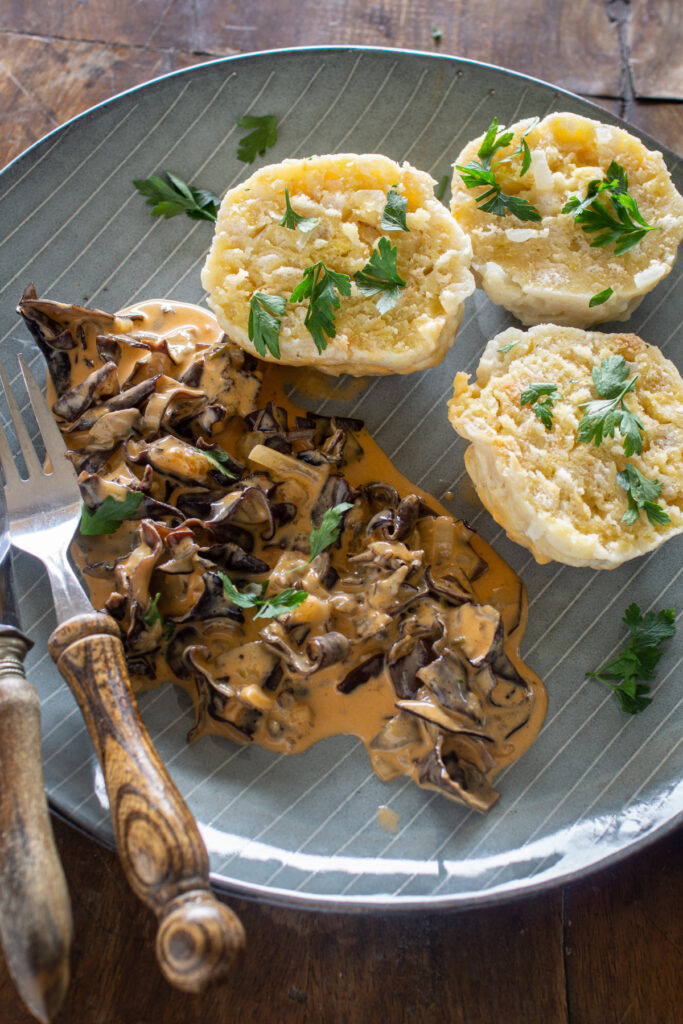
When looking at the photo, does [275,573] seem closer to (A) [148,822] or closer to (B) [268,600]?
(B) [268,600]

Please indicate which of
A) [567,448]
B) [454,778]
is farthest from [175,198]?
[454,778]

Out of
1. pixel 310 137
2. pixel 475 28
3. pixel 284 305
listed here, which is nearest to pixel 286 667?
pixel 284 305

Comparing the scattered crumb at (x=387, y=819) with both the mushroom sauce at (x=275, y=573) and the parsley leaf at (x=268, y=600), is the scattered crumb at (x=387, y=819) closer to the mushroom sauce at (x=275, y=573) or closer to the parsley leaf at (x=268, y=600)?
the mushroom sauce at (x=275, y=573)

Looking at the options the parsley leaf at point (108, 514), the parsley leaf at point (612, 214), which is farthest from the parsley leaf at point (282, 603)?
the parsley leaf at point (612, 214)

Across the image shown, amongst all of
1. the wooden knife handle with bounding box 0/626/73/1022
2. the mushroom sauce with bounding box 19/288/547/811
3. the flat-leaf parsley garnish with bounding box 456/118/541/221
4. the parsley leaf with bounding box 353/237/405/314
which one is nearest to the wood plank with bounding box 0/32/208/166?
the mushroom sauce with bounding box 19/288/547/811

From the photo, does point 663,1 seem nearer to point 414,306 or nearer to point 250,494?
point 414,306
